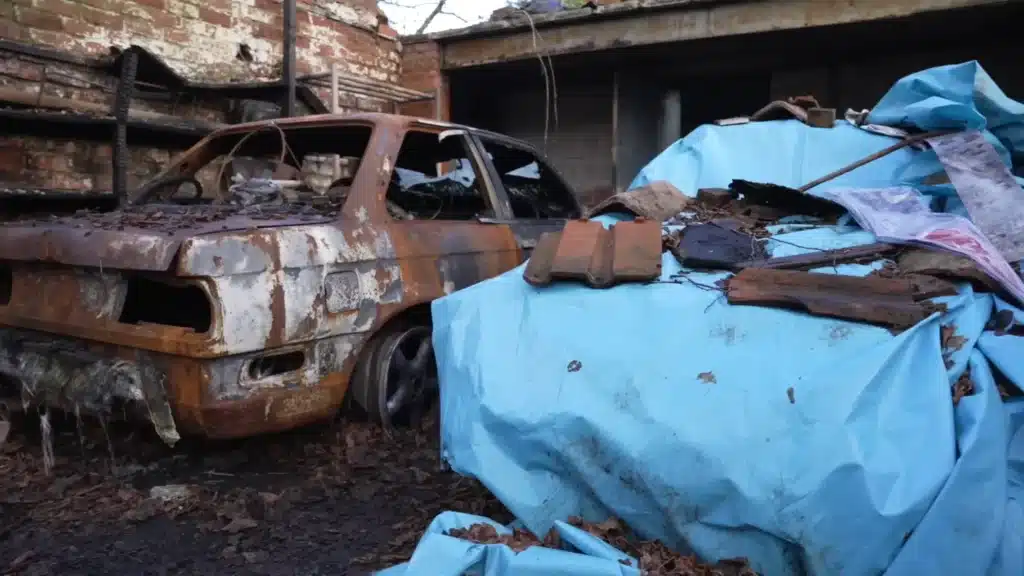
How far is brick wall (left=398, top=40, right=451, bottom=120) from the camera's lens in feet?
27.7

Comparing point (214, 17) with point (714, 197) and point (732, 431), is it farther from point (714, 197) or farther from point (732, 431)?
point (732, 431)

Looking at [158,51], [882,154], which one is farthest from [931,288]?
[158,51]

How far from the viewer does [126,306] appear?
2807 mm

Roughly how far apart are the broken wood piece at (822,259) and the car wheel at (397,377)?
A: 152 cm

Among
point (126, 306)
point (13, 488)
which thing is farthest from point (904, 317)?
point (13, 488)

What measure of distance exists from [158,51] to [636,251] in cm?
557

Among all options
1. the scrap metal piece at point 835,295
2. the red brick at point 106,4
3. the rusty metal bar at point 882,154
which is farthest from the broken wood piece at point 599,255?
the red brick at point 106,4

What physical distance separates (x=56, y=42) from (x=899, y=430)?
642 cm

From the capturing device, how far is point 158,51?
6496mm

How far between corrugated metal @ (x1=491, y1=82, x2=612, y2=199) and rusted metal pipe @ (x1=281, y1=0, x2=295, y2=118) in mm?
2981

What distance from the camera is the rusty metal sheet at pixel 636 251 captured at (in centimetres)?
263

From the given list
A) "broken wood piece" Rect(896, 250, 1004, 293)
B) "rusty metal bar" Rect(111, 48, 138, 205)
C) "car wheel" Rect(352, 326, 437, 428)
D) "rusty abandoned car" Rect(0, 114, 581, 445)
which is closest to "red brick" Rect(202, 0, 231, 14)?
"rusty metal bar" Rect(111, 48, 138, 205)

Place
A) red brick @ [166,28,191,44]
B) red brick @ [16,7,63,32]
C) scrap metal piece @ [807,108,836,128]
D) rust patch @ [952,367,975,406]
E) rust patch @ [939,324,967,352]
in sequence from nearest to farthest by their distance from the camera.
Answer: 1. rust patch @ [952,367,975,406]
2. rust patch @ [939,324,967,352]
3. scrap metal piece @ [807,108,836,128]
4. red brick @ [16,7,63,32]
5. red brick @ [166,28,191,44]

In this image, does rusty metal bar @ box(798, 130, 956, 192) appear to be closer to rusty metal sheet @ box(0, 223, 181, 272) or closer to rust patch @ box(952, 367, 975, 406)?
rust patch @ box(952, 367, 975, 406)
